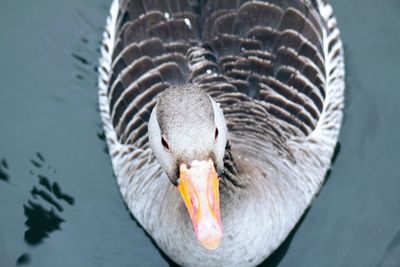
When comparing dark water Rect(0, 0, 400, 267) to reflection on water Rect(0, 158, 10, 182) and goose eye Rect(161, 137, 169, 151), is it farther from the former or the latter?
goose eye Rect(161, 137, 169, 151)

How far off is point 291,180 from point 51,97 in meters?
2.80

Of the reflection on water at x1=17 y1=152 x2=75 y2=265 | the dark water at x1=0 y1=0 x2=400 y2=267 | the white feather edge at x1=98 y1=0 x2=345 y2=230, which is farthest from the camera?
the reflection on water at x1=17 y1=152 x2=75 y2=265

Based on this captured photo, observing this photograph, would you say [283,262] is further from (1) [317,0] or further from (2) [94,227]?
(1) [317,0]

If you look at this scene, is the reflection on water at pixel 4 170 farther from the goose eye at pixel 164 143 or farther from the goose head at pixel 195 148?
the goose eye at pixel 164 143

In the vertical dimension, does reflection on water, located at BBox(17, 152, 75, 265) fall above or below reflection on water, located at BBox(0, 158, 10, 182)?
below

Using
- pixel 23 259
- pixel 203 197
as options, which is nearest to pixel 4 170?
pixel 23 259

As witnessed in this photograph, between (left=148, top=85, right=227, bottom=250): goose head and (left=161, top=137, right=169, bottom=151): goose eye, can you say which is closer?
(left=148, top=85, right=227, bottom=250): goose head

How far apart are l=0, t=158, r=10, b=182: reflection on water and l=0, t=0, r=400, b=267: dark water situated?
0.04 ft

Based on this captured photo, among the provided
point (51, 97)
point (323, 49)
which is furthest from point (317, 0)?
point (51, 97)

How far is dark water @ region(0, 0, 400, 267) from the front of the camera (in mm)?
8508

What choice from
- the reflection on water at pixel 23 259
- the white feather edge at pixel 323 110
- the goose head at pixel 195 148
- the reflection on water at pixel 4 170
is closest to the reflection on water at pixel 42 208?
the reflection on water at pixel 23 259

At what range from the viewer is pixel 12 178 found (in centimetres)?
897

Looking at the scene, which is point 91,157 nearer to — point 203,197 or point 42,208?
point 42,208

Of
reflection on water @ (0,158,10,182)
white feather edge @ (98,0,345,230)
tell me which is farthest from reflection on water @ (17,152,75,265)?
white feather edge @ (98,0,345,230)
